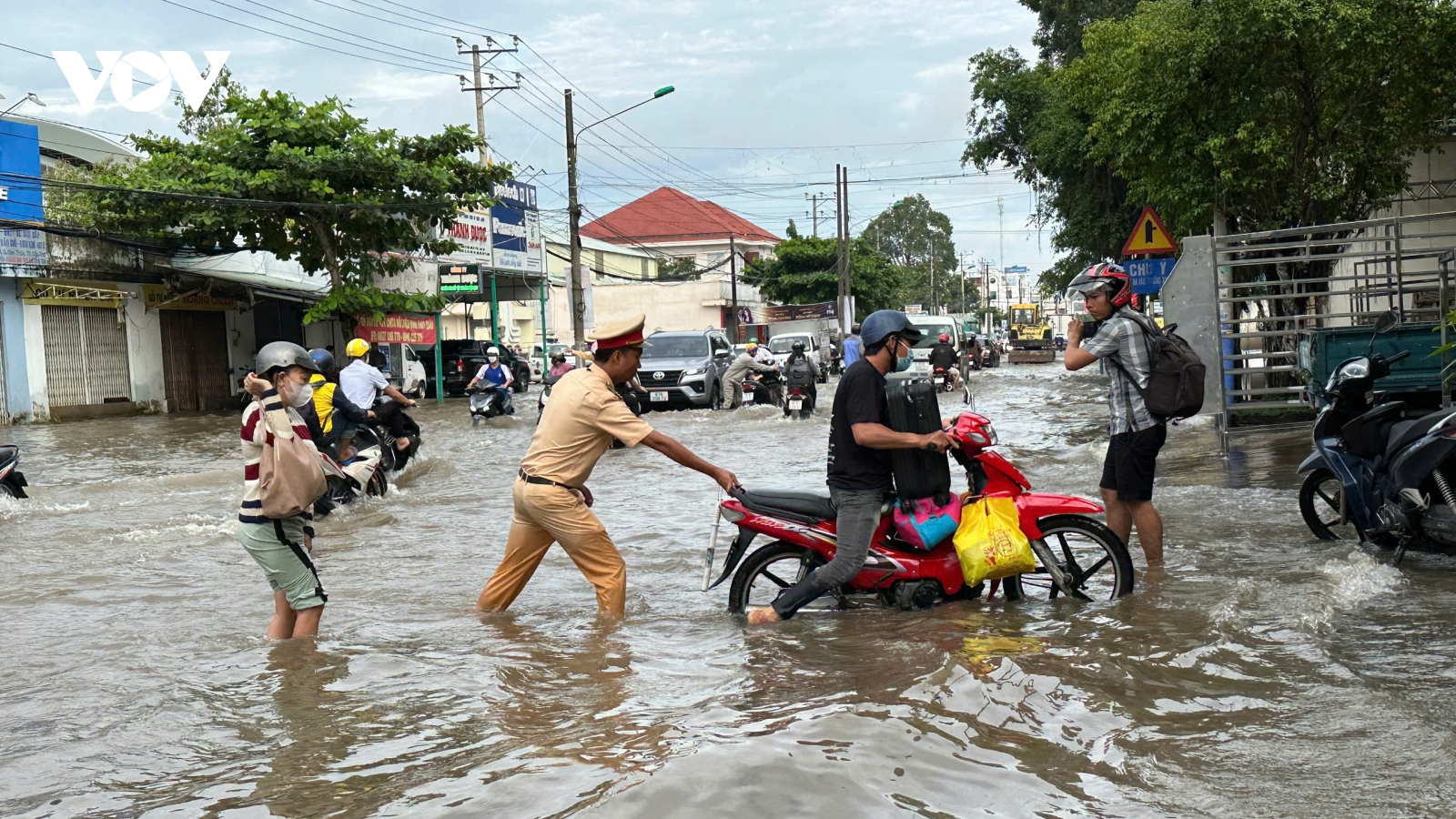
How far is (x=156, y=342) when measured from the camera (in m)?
27.8

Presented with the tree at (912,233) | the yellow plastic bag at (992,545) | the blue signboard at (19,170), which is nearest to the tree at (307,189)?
the blue signboard at (19,170)

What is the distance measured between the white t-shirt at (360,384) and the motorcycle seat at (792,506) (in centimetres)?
680

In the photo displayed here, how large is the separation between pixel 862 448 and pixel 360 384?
734 cm

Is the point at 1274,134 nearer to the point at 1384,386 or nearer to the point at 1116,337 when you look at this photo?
the point at 1384,386

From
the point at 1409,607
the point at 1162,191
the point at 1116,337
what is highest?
the point at 1162,191

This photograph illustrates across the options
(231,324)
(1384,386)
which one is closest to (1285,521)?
(1384,386)

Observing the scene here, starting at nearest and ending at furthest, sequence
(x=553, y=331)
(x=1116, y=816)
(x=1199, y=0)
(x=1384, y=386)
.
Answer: (x=1116, y=816) → (x=1384, y=386) → (x=1199, y=0) → (x=553, y=331)

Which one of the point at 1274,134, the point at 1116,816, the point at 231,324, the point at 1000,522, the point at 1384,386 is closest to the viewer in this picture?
the point at 1116,816

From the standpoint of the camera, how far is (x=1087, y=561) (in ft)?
21.2

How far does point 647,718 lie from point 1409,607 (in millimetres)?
3752

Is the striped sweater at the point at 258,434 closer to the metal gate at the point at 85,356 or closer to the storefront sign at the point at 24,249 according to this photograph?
the storefront sign at the point at 24,249

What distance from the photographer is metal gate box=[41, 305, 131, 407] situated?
24.8 meters

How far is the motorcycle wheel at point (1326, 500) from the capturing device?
7871 millimetres

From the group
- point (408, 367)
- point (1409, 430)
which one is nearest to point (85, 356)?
point (408, 367)
